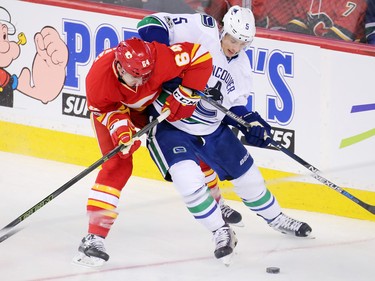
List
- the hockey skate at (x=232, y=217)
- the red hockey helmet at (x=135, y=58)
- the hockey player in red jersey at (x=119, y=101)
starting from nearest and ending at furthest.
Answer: the red hockey helmet at (x=135, y=58) → the hockey player in red jersey at (x=119, y=101) → the hockey skate at (x=232, y=217)

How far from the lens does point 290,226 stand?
5.56m

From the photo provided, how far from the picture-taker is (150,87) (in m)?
5.00

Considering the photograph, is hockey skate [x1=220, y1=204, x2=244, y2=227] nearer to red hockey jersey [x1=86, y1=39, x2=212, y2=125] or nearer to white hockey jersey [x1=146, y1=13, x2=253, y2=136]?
white hockey jersey [x1=146, y1=13, x2=253, y2=136]

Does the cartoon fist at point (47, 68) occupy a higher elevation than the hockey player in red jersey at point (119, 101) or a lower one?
lower

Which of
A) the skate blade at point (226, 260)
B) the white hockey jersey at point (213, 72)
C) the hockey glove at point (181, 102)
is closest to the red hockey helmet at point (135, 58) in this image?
the hockey glove at point (181, 102)

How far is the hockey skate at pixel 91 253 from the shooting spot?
5039 mm

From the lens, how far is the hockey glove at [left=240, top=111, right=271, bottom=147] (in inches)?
205

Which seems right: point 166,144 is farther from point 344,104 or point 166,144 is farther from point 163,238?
point 344,104

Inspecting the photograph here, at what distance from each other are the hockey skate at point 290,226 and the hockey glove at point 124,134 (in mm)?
970

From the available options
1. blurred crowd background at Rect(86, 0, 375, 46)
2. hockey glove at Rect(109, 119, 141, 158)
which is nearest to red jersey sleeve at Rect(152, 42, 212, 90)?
hockey glove at Rect(109, 119, 141, 158)

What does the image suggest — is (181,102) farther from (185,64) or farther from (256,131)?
(256,131)

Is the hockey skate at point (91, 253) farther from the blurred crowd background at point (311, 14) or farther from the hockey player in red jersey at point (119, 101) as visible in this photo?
the blurred crowd background at point (311, 14)

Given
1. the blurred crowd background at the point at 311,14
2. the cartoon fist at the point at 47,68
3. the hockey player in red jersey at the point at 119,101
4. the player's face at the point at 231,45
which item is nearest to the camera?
the hockey player in red jersey at the point at 119,101

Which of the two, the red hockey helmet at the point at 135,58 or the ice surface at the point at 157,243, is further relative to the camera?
the ice surface at the point at 157,243
